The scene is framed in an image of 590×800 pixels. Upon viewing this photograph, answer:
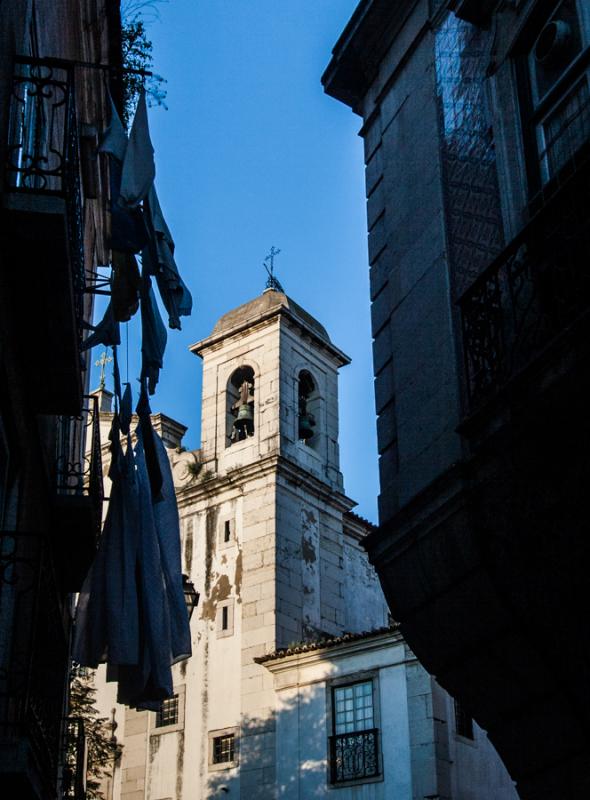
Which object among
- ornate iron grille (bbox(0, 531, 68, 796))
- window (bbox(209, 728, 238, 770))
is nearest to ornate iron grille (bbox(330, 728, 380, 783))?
window (bbox(209, 728, 238, 770))

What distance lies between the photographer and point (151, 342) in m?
8.95

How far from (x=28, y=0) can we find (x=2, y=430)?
2794 millimetres

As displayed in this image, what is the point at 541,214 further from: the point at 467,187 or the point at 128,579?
the point at 128,579

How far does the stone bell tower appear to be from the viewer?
78.2ft

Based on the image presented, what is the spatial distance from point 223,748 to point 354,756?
13.1ft

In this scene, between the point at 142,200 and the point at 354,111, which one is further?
the point at 354,111

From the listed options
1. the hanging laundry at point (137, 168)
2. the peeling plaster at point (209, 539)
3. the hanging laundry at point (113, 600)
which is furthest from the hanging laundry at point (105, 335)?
the peeling plaster at point (209, 539)

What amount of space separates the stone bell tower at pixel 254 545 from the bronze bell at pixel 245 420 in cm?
5

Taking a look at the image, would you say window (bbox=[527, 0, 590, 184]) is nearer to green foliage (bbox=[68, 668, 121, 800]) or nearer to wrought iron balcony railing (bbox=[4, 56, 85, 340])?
wrought iron balcony railing (bbox=[4, 56, 85, 340])

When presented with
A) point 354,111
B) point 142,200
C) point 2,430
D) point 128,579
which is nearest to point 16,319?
point 2,430

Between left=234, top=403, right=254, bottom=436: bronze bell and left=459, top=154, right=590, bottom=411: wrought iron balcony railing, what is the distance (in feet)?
66.4

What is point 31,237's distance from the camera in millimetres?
6160

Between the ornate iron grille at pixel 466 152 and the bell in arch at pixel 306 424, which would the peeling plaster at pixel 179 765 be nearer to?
the bell in arch at pixel 306 424

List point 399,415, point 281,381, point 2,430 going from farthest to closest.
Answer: point 281,381 → point 399,415 → point 2,430
